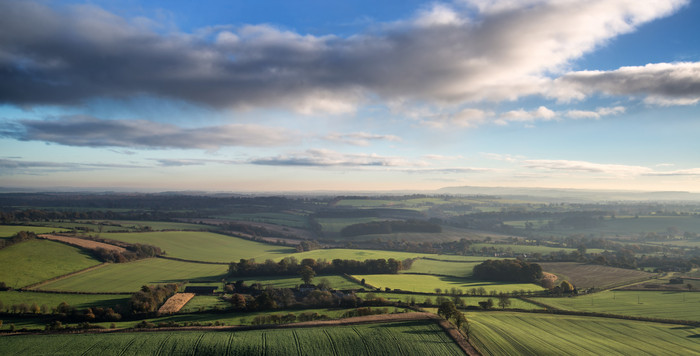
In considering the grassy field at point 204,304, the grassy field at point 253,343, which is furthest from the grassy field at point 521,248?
the grassy field at point 204,304

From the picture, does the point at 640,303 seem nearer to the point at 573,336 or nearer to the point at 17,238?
the point at 573,336

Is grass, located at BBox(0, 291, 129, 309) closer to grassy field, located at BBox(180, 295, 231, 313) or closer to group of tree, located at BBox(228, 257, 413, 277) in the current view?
grassy field, located at BBox(180, 295, 231, 313)

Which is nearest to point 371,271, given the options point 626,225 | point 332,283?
point 332,283

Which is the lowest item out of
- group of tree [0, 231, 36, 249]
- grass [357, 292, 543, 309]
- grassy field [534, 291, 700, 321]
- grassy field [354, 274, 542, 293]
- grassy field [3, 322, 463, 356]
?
grassy field [354, 274, 542, 293]

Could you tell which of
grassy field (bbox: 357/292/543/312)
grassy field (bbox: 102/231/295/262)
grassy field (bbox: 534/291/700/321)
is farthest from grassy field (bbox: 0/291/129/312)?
grassy field (bbox: 534/291/700/321)

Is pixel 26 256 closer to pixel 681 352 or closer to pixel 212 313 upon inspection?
pixel 212 313

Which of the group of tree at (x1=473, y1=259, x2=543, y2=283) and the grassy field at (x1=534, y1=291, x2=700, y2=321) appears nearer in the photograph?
the grassy field at (x1=534, y1=291, x2=700, y2=321)

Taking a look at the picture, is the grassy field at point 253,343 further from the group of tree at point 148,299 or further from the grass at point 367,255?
the grass at point 367,255
